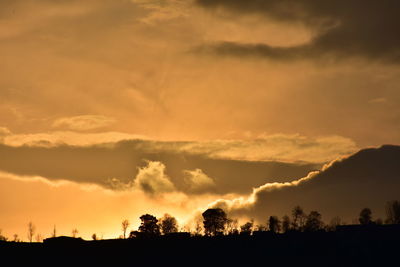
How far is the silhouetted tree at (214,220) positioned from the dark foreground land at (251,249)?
83366mm

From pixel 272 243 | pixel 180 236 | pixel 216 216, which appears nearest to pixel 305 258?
pixel 272 243

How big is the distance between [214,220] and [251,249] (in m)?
86.8

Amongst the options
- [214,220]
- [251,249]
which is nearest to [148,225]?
[214,220]

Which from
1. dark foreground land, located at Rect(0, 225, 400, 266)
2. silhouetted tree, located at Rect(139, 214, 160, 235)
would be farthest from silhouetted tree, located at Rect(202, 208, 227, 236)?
dark foreground land, located at Rect(0, 225, 400, 266)

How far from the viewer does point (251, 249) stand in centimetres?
10400

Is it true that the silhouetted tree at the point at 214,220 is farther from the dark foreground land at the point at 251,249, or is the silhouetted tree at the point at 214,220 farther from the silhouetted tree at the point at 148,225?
the dark foreground land at the point at 251,249

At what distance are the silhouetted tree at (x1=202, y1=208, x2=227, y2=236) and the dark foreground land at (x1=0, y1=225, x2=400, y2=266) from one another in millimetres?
83366

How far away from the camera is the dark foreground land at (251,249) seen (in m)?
101

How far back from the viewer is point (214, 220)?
7495 inches

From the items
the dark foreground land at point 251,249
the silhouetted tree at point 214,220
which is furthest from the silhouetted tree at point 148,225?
the dark foreground land at point 251,249

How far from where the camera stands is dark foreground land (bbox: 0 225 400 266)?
333ft

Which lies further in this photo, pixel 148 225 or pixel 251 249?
pixel 148 225

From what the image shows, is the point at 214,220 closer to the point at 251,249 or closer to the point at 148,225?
the point at 148,225

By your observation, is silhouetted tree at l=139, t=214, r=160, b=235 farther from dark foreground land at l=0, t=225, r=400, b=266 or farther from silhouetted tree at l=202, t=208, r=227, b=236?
dark foreground land at l=0, t=225, r=400, b=266
